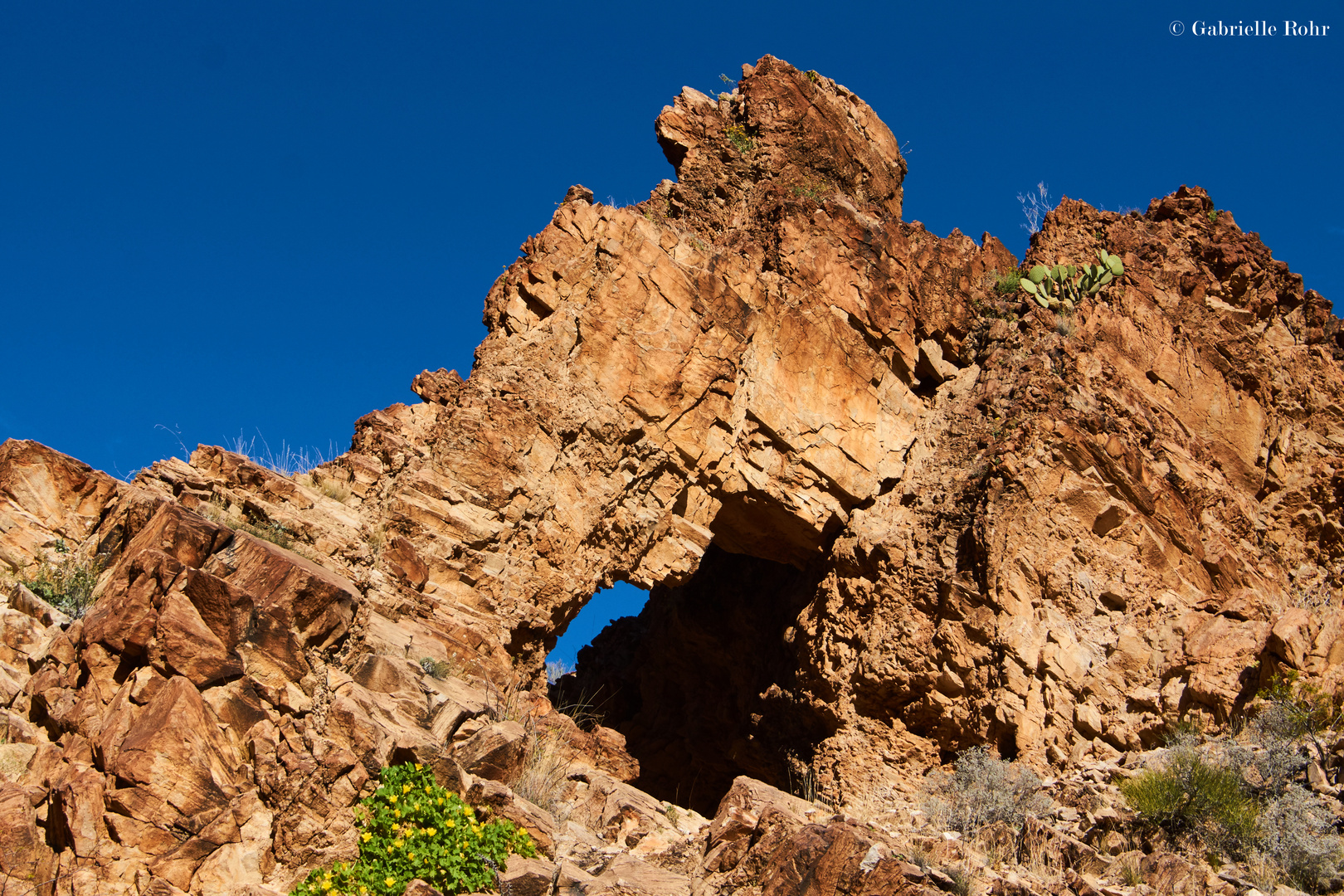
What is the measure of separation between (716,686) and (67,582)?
32.6ft

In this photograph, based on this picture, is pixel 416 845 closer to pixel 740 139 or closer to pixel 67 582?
pixel 67 582

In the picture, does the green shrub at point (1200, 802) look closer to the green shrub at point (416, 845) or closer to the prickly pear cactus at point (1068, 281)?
the green shrub at point (416, 845)

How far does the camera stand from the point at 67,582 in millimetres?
7777

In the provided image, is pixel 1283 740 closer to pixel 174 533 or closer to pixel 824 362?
pixel 824 362

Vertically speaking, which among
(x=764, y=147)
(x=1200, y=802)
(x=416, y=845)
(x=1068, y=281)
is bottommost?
(x=416, y=845)

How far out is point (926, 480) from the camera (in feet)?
41.1

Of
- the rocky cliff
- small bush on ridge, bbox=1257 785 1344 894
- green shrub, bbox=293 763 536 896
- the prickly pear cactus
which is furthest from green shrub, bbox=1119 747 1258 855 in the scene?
the prickly pear cactus

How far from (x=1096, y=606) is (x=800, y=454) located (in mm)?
3816

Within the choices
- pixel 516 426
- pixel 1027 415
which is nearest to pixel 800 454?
pixel 1027 415

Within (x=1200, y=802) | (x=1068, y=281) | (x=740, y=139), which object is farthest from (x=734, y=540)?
(x=1200, y=802)

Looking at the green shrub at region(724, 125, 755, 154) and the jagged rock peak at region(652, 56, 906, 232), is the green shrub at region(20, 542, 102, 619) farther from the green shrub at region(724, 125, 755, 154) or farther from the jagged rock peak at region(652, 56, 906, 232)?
the green shrub at region(724, 125, 755, 154)

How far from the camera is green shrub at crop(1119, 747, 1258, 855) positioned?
8.35 m

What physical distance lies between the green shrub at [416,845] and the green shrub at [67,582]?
2973mm

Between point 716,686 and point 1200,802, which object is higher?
point 716,686
